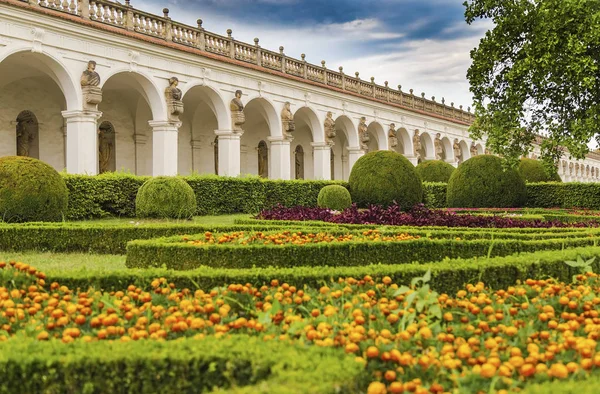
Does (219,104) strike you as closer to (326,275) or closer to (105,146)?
(105,146)

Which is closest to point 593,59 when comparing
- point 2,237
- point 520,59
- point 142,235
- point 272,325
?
point 520,59

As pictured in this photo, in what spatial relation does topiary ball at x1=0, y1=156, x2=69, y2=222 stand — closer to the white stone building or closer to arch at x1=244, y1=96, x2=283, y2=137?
the white stone building

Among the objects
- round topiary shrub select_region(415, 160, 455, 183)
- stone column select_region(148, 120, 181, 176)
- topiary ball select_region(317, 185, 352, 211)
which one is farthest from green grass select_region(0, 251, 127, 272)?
round topiary shrub select_region(415, 160, 455, 183)

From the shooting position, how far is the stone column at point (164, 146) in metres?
23.2

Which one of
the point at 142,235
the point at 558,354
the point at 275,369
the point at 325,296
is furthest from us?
the point at 142,235

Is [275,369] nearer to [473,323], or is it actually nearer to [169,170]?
[473,323]

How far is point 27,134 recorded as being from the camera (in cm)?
2338

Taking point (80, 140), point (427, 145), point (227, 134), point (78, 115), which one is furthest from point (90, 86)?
point (427, 145)

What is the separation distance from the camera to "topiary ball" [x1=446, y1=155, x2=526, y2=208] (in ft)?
75.4

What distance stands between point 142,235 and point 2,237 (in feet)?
7.66

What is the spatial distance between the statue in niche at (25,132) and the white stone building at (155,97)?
4 centimetres

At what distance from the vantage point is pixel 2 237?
10062 mm

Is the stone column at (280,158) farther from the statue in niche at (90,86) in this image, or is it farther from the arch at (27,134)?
the statue in niche at (90,86)

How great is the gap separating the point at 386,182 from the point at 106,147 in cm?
1302
